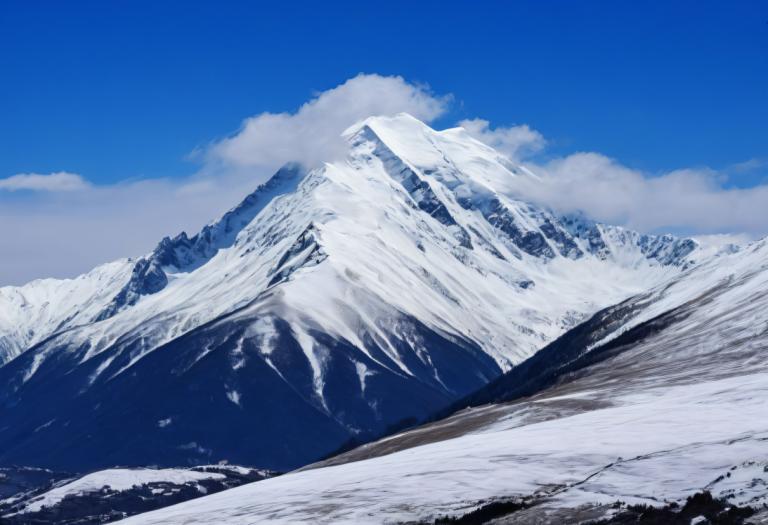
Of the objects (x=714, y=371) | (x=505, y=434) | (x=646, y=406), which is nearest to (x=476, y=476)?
(x=505, y=434)

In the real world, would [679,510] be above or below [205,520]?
below

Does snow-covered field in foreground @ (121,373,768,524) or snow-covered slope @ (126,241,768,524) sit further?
snow-covered field in foreground @ (121,373,768,524)

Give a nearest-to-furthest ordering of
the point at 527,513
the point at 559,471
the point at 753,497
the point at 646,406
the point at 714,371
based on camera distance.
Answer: the point at 753,497
the point at 527,513
the point at 559,471
the point at 646,406
the point at 714,371

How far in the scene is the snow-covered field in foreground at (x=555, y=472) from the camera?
8275 cm

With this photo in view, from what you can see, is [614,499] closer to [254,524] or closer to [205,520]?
[254,524]

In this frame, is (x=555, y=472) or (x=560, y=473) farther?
(x=555, y=472)

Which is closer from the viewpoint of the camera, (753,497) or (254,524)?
(753,497)

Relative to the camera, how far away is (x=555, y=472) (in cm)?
9269

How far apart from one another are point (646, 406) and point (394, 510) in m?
61.9

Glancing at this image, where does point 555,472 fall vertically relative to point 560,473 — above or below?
above

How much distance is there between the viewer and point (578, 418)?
5344 inches

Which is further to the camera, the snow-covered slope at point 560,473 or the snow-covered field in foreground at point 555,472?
the snow-covered field in foreground at point 555,472

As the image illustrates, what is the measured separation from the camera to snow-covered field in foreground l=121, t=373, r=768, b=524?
82750 mm

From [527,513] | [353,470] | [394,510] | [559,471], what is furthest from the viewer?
[353,470]
